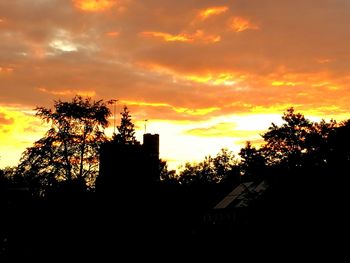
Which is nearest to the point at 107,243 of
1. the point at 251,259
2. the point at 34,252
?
the point at 34,252

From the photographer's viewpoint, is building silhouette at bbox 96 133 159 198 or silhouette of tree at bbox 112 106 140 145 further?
silhouette of tree at bbox 112 106 140 145

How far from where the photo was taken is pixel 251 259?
9891 mm

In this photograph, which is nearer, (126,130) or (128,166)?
(128,166)

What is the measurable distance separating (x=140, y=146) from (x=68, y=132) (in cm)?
721

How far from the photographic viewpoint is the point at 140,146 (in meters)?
41.3

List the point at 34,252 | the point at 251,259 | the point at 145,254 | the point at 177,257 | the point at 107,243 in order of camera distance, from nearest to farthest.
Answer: the point at 251,259, the point at 177,257, the point at 145,254, the point at 107,243, the point at 34,252

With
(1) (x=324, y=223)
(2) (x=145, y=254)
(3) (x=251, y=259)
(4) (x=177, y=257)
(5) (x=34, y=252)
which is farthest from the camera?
(5) (x=34, y=252)

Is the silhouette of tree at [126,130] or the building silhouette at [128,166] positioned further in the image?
the silhouette of tree at [126,130]

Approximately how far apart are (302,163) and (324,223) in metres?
1.64

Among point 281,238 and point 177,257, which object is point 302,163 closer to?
point 281,238

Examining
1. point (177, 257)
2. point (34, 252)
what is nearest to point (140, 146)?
point (34, 252)

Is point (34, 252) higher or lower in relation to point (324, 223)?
lower

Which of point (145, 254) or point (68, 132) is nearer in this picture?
point (145, 254)

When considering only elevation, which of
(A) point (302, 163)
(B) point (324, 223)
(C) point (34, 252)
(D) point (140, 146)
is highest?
(D) point (140, 146)
